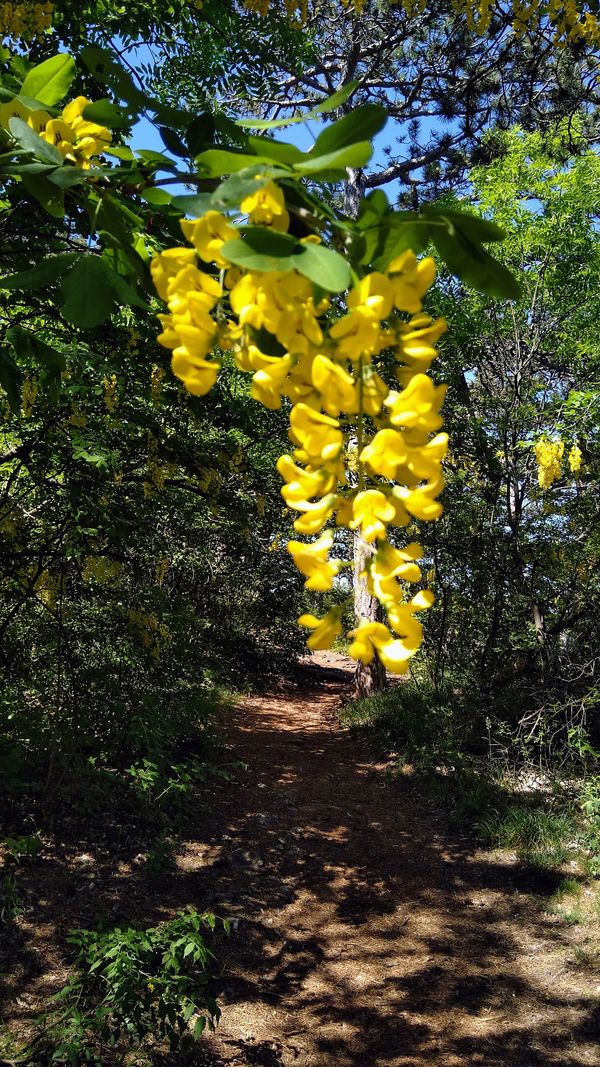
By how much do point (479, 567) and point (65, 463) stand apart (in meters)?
4.02

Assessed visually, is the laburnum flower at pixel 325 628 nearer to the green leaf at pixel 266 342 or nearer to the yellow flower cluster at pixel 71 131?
the green leaf at pixel 266 342

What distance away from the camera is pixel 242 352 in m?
0.86

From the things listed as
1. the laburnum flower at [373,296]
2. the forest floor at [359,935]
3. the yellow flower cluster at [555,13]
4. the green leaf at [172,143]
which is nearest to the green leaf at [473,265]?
the laburnum flower at [373,296]

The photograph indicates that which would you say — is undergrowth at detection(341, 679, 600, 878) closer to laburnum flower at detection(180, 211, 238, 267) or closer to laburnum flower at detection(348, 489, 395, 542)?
laburnum flower at detection(348, 489, 395, 542)

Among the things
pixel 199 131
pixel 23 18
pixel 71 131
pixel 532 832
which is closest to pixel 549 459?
pixel 532 832

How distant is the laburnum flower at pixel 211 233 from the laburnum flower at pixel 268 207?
27 millimetres

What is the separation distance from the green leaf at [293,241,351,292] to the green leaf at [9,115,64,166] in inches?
21.4

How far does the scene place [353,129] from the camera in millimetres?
860

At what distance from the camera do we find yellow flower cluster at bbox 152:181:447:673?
0.80 m

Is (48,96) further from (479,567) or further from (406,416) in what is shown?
(479,567)

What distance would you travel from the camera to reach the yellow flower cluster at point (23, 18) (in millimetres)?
3738

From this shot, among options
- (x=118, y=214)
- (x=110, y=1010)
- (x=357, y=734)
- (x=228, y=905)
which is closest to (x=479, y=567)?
(x=357, y=734)

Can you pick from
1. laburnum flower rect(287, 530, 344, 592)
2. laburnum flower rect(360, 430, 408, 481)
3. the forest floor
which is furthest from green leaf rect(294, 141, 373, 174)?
the forest floor

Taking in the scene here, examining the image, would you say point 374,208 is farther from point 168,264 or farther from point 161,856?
point 161,856
